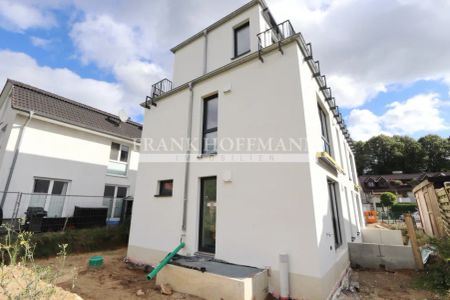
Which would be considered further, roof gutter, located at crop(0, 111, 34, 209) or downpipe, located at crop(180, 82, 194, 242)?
roof gutter, located at crop(0, 111, 34, 209)

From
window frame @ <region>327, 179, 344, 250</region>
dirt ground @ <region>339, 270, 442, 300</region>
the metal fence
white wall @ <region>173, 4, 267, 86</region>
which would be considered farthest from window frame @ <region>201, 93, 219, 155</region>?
Result: the metal fence

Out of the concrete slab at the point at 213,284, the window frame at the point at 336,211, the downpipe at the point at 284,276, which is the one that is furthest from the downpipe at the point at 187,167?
the window frame at the point at 336,211

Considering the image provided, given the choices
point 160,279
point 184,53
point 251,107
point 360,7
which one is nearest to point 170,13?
point 184,53

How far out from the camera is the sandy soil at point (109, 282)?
13.9 feet

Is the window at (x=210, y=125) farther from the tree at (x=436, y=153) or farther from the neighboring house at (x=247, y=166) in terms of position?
the tree at (x=436, y=153)

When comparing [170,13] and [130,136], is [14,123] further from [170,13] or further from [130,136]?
[170,13]

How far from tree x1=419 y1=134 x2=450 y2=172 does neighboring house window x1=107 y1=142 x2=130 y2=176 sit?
49410 mm

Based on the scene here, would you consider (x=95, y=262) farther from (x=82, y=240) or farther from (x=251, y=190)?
(x=251, y=190)

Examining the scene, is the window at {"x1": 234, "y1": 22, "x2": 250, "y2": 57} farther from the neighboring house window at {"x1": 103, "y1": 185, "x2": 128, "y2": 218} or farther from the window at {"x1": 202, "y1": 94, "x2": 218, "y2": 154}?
the neighboring house window at {"x1": 103, "y1": 185, "x2": 128, "y2": 218}

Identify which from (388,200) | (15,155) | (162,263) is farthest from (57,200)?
(388,200)

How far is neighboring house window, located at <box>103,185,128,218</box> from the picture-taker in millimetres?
10984

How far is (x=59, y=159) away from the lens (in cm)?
996

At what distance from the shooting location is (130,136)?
13.3 meters

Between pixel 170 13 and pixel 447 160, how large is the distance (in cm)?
5092
